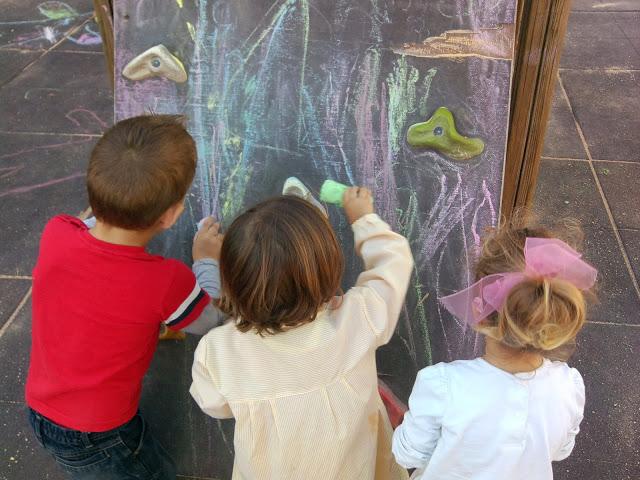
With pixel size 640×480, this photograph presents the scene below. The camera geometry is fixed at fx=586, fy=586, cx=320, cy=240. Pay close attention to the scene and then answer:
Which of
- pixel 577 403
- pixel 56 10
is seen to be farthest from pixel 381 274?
pixel 56 10

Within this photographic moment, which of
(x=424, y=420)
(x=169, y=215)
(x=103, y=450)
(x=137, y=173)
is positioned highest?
(x=137, y=173)

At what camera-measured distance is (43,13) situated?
553 cm

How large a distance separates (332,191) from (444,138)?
390mm

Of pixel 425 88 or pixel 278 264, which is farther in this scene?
pixel 425 88

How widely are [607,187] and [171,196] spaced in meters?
2.93

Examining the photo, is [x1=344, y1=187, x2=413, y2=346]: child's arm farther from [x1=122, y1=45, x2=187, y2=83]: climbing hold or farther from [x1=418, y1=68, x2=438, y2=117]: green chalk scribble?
[x1=122, y1=45, x2=187, y2=83]: climbing hold

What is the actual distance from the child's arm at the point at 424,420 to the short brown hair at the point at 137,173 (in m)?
0.72

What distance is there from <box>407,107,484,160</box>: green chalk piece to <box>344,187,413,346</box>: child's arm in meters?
0.38

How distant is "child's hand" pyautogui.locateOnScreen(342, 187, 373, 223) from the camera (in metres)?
1.73

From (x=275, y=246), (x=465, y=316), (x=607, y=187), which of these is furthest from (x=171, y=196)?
(x=607, y=187)

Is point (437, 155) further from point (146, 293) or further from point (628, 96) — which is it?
point (628, 96)

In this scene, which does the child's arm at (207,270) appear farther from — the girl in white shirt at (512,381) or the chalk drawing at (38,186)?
the chalk drawing at (38,186)

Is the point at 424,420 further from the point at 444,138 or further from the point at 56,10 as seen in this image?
the point at 56,10

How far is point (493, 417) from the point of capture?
1.22 m
